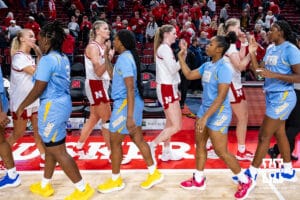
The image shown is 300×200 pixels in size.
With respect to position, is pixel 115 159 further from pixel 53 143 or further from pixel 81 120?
pixel 81 120

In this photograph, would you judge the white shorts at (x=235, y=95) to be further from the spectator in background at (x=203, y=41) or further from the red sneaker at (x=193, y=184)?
the spectator in background at (x=203, y=41)

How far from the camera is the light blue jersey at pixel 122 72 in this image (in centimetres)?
402

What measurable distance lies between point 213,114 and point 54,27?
1.74 metres

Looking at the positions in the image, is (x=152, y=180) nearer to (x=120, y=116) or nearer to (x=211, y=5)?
(x=120, y=116)

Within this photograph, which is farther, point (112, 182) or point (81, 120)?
point (81, 120)

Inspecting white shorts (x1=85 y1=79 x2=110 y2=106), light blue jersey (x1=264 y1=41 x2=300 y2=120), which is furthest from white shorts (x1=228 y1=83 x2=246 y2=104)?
white shorts (x1=85 y1=79 x2=110 y2=106)

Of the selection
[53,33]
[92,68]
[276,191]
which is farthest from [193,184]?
[53,33]

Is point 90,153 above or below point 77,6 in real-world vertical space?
below

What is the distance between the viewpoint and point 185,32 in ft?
39.4

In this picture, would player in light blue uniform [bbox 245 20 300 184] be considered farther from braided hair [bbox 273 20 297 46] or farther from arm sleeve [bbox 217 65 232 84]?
arm sleeve [bbox 217 65 232 84]

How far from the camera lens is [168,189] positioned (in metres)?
4.36

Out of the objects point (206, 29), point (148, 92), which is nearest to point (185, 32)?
point (206, 29)

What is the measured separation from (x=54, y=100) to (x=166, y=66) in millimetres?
1631

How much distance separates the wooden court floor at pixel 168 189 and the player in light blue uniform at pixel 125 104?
13 centimetres
